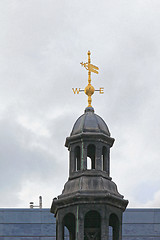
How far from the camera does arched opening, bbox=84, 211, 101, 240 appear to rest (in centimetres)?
4728

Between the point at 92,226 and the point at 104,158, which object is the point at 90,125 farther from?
the point at 92,226

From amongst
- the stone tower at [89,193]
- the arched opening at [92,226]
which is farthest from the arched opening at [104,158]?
the arched opening at [92,226]

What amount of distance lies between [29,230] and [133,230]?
11820mm

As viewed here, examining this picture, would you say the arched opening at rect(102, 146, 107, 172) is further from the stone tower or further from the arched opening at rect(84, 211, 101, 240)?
the arched opening at rect(84, 211, 101, 240)

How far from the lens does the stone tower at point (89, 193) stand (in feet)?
154

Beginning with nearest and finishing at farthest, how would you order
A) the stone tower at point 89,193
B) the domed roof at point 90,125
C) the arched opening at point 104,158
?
the stone tower at point 89,193 < the arched opening at point 104,158 < the domed roof at point 90,125

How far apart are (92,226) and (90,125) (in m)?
6.23

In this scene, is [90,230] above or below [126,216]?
below

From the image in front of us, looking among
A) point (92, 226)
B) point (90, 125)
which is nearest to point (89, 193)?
point (92, 226)

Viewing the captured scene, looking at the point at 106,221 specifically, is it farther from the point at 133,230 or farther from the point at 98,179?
the point at 133,230

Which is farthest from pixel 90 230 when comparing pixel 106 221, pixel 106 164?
pixel 106 164

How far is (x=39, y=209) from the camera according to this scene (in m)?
92.4

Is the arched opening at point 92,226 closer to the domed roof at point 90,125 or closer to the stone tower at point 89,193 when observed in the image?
the stone tower at point 89,193

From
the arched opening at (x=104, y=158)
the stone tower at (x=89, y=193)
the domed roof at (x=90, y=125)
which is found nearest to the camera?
the stone tower at (x=89, y=193)
